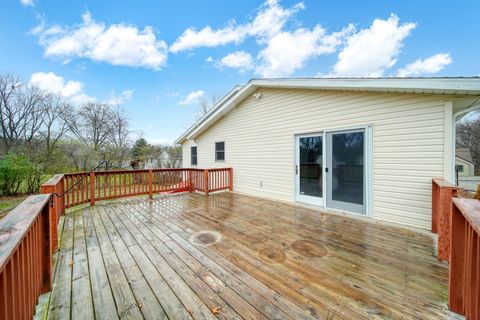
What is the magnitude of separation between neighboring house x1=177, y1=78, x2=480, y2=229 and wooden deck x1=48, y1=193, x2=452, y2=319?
0.72 m

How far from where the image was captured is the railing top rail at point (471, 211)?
41.9 inches

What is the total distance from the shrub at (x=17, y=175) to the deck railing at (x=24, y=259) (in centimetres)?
982

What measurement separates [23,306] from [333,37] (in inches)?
386

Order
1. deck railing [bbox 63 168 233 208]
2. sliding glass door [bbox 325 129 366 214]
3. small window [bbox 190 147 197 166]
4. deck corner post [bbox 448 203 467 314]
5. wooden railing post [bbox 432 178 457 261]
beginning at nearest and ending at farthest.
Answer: deck corner post [bbox 448 203 467 314] < wooden railing post [bbox 432 178 457 261] < sliding glass door [bbox 325 129 366 214] < deck railing [bbox 63 168 233 208] < small window [bbox 190 147 197 166]

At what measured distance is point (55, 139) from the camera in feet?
40.1

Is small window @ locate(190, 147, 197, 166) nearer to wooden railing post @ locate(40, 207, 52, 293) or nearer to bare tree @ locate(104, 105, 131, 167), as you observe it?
bare tree @ locate(104, 105, 131, 167)

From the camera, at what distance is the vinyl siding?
A: 3.40 m

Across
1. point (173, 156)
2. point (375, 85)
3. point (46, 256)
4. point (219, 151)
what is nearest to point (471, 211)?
point (375, 85)

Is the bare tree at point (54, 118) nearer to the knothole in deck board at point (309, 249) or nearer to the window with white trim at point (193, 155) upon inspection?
the window with white trim at point (193, 155)

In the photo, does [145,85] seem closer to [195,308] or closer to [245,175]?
[245,175]

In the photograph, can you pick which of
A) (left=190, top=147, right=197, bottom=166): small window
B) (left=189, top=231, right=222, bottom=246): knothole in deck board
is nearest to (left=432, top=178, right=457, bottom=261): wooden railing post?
(left=189, top=231, right=222, bottom=246): knothole in deck board

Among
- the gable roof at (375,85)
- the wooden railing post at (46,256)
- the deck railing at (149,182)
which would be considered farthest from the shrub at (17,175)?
the wooden railing post at (46,256)

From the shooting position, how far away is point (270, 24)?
740 cm

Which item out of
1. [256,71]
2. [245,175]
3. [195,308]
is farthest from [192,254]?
[256,71]
